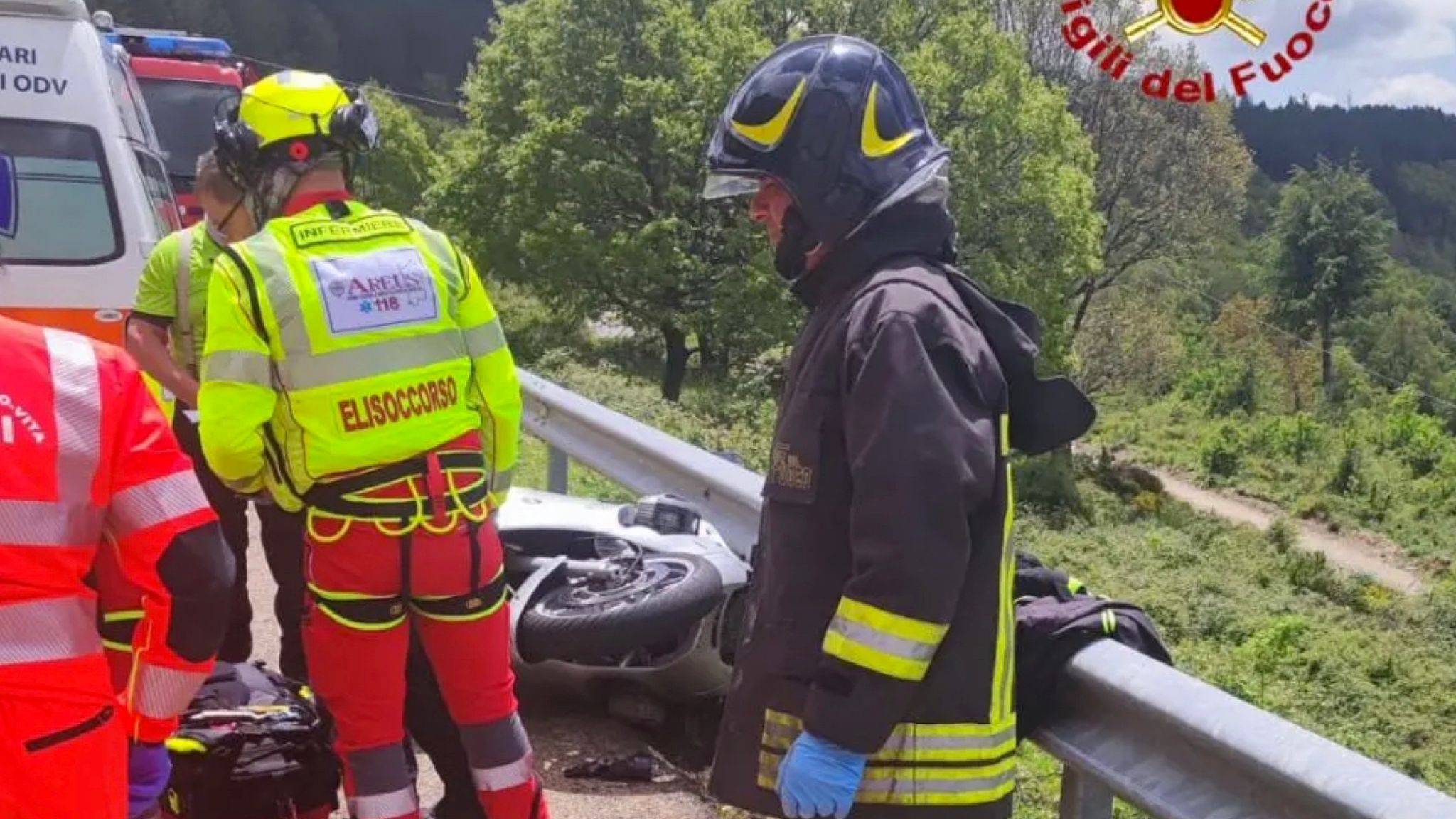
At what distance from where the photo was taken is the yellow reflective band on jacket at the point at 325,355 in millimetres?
2855

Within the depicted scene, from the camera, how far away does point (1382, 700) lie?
1969 cm

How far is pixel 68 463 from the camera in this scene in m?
1.81

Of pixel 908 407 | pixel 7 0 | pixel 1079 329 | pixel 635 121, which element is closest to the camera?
pixel 908 407

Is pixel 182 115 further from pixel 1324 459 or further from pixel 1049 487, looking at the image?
pixel 1324 459

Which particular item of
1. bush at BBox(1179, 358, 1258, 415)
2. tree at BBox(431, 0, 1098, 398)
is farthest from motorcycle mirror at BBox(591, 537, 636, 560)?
bush at BBox(1179, 358, 1258, 415)

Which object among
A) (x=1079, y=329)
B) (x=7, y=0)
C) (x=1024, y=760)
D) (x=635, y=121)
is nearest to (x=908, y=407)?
(x=1024, y=760)

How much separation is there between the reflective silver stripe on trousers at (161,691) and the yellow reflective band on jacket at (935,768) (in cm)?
109

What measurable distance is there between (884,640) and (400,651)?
139 centimetres

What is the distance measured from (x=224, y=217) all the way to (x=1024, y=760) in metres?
3.61

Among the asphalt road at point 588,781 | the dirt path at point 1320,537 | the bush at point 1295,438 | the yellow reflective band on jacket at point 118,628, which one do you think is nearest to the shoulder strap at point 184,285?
the asphalt road at point 588,781

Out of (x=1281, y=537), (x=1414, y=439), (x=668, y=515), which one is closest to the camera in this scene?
(x=668, y=515)

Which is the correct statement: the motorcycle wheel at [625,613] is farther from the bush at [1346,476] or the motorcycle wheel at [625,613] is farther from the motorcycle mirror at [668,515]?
the bush at [1346,476]

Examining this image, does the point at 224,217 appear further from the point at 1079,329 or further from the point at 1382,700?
the point at 1079,329

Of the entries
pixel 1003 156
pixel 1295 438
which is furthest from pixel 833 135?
pixel 1295 438
